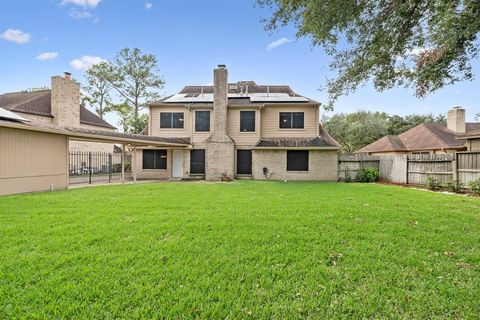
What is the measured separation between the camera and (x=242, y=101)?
16938 mm

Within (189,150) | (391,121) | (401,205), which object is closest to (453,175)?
(401,205)

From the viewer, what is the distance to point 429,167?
12.0 meters

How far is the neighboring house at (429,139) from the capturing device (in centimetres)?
1873

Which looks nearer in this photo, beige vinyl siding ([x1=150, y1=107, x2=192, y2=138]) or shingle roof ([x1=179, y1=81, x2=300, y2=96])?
beige vinyl siding ([x1=150, y1=107, x2=192, y2=138])

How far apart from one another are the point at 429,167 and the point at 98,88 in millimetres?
33364

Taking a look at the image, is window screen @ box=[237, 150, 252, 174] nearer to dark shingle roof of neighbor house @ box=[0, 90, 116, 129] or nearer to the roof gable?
the roof gable

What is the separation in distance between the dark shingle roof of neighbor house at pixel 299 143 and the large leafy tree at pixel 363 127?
15293mm

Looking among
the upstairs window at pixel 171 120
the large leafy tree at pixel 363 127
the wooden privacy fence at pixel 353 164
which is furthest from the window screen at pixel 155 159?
the large leafy tree at pixel 363 127

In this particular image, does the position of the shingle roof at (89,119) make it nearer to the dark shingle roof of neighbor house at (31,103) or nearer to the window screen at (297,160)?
the dark shingle roof of neighbor house at (31,103)

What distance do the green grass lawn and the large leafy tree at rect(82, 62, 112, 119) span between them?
1107 inches

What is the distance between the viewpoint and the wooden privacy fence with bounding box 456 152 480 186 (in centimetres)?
995

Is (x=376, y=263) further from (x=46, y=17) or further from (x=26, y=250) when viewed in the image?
(x=46, y=17)

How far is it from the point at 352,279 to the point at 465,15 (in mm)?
6033

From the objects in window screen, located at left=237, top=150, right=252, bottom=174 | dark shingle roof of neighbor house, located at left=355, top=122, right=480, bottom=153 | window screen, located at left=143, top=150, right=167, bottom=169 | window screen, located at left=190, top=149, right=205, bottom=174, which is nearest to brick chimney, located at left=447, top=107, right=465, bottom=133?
dark shingle roof of neighbor house, located at left=355, top=122, right=480, bottom=153
